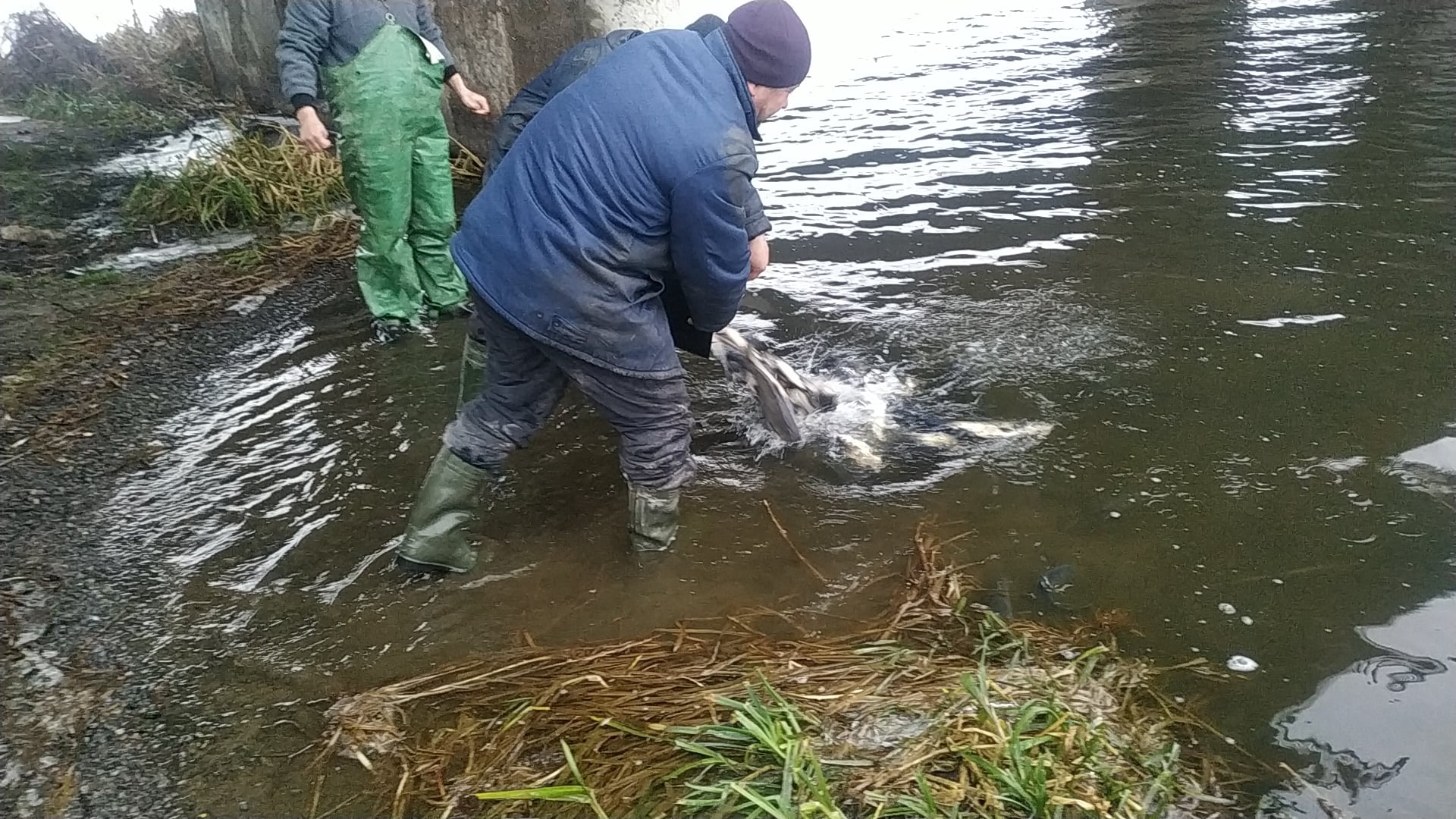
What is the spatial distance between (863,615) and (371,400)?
2771 millimetres

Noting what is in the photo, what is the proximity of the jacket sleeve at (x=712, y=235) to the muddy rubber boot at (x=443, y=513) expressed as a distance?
104 centimetres

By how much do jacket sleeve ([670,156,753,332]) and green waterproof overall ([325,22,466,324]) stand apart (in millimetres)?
2111

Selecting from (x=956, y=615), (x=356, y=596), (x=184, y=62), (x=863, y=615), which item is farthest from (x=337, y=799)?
(x=184, y=62)

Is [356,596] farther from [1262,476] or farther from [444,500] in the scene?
[1262,476]

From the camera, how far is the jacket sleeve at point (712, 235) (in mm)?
2852

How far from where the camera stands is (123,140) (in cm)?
934

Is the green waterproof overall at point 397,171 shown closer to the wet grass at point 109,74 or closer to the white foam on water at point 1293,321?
the white foam on water at point 1293,321

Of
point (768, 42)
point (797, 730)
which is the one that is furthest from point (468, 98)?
point (797, 730)

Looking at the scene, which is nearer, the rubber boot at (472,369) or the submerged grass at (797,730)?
the submerged grass at (797,730)

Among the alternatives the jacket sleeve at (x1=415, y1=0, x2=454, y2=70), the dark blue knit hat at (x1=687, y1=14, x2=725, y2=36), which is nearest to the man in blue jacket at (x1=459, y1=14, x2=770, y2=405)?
the dark blue knit hat at (x1=687, y1=14, x2=725, y2=36)

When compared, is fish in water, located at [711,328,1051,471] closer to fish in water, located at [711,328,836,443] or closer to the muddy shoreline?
fish in water, located at [711,328,836,443]

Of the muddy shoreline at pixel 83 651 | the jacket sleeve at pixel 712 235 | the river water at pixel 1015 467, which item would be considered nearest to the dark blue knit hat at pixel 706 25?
the jacket sleeve at pixel 712 235

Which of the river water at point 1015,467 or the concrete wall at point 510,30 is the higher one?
the concrete wall at point 510,30

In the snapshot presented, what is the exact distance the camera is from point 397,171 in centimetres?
510
